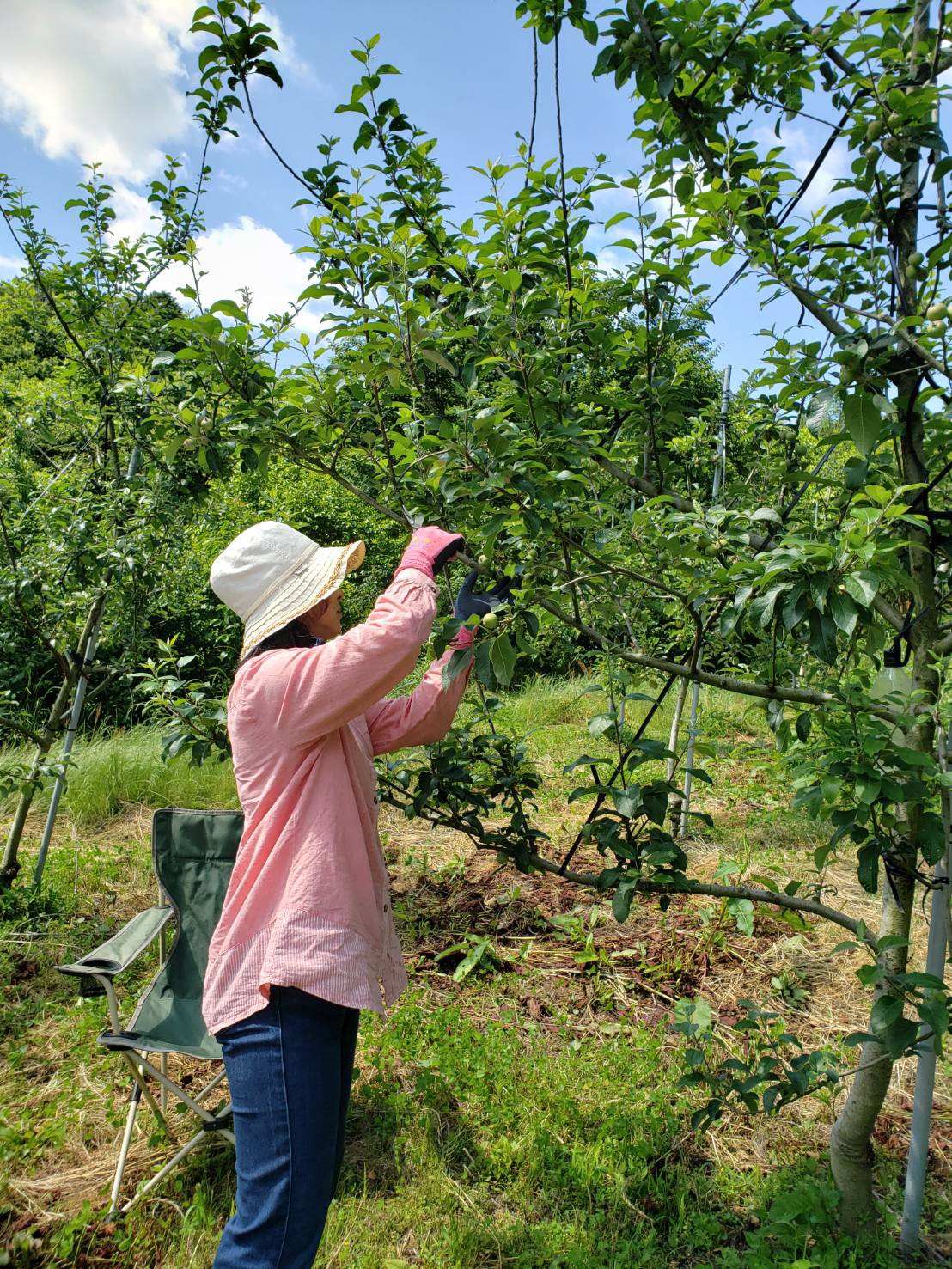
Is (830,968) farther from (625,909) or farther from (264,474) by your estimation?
(264,474)

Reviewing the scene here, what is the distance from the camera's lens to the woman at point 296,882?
1407mm

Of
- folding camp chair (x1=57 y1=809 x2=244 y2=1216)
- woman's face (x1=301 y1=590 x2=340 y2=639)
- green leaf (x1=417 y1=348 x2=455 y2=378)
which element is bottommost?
folding camp chair (x1=57 y1=809 x2=244 y2=1216)

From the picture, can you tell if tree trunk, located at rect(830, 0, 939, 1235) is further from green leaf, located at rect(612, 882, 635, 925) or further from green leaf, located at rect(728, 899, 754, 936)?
green leaf, located at rect(612, 882, 635, 925)

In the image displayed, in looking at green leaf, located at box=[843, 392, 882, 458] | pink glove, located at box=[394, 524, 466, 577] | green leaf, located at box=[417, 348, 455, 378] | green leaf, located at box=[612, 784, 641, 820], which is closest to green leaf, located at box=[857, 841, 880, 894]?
green leaf, located at box=[612, 784, 641, 820]

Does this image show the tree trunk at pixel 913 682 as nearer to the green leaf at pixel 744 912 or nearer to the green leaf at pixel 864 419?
the green leaf at pixel 864 419

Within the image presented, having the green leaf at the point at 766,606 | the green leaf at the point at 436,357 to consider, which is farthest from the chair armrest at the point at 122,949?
the green leaf at the point at 766,606

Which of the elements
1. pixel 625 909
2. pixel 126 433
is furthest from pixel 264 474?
pixel 126 433

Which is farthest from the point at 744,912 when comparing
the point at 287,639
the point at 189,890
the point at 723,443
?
the point at 723,443

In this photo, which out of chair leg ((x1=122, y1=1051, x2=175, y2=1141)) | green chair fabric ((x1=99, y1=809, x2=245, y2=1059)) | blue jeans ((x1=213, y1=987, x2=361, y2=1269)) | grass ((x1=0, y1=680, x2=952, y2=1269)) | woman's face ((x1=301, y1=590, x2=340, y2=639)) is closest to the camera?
blue jeans ((x1=213, y1=987, x2=361, y2=1269))

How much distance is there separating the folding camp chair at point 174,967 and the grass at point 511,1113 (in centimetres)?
17

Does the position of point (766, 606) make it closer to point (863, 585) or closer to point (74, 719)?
point (863, 585)

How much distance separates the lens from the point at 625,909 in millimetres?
1729

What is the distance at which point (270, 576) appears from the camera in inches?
66.2

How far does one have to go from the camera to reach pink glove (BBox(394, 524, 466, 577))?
5.35 ft
